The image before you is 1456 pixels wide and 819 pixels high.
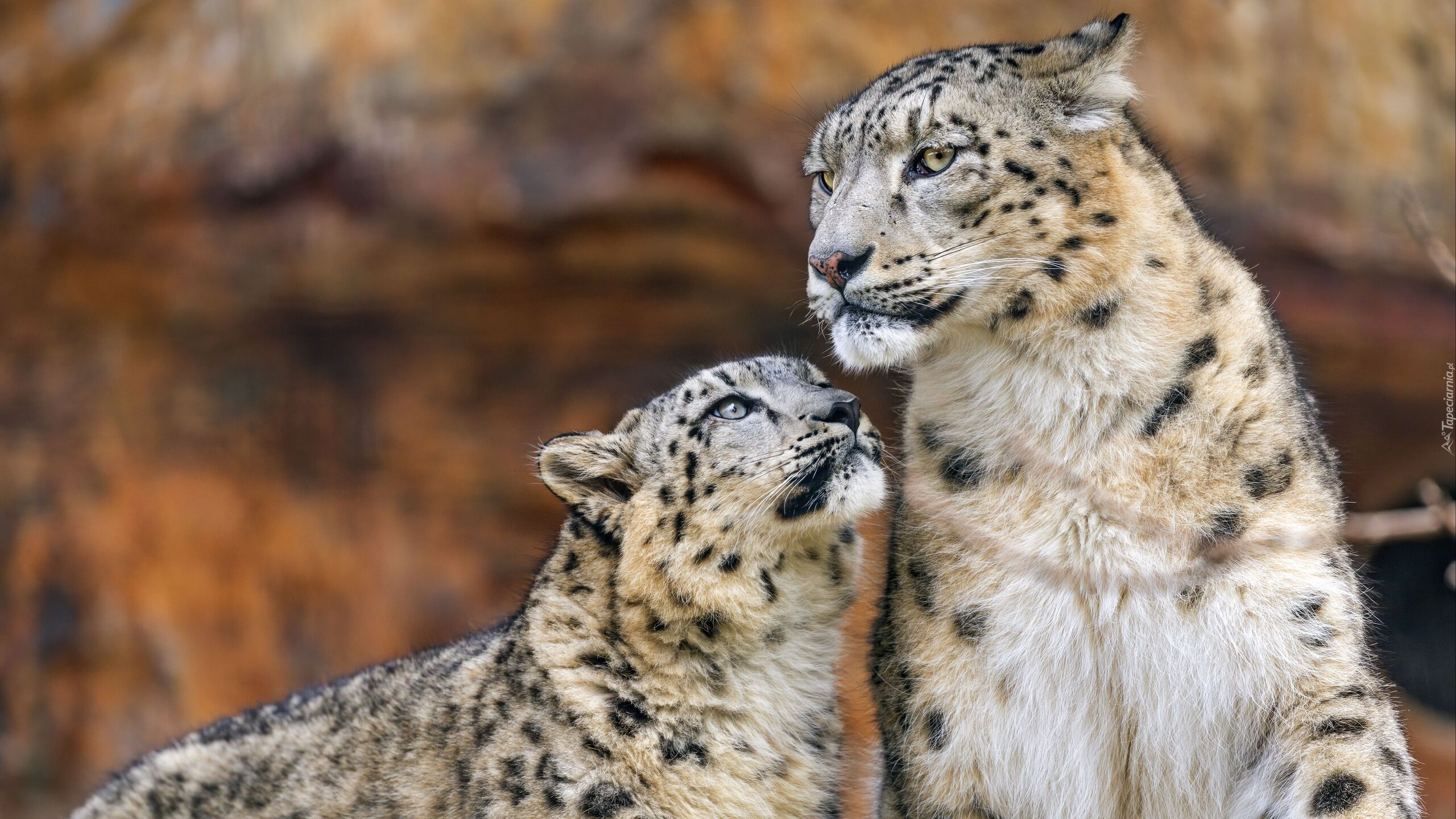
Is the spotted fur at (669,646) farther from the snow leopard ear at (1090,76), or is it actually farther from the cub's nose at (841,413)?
the snow leopard ear at (1090,76)

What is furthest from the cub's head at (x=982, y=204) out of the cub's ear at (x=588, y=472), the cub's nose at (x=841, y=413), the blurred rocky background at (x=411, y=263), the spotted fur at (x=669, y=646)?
the blurred rocky background at (x=411, y=263)

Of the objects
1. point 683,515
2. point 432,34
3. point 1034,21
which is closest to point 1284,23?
point 1034,21

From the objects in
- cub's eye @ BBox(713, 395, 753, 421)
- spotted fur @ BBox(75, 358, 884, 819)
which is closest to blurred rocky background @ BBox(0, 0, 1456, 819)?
spotted fur @ BBox(75, 358, 884, 819)

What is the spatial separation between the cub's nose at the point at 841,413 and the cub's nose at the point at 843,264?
573 millimetres

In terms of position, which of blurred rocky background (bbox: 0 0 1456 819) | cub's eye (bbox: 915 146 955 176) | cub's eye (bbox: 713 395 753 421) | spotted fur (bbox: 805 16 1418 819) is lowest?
spotted fur (bbox: 805 16 1418 819)

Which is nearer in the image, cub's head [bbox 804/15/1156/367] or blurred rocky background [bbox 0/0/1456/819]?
cub's head [bbox 804/15/1156/367]

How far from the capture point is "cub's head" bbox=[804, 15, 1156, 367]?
3846 mm

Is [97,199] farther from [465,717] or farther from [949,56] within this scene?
[949,56]

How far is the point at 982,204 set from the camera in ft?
12.7

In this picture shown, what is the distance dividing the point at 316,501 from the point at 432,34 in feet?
10.3

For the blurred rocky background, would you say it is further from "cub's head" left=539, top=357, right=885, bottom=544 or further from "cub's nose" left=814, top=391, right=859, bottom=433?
"cub's nose" left=814, top=391, right=859, bottom=433

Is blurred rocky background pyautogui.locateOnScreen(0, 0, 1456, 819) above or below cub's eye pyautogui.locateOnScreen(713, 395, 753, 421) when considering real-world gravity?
above

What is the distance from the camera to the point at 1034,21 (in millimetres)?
8766

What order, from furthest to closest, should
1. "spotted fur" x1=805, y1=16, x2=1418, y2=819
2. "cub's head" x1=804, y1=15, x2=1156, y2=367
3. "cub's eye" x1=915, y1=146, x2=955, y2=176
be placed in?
"cub's eye" x1=915, y1=146, x2=955, y2=176 < "cub's head" x1=804, y1=15, x2=1156, y2=367 < "spotted fur" x1=805, y1=16, x2=1418, y2=819
